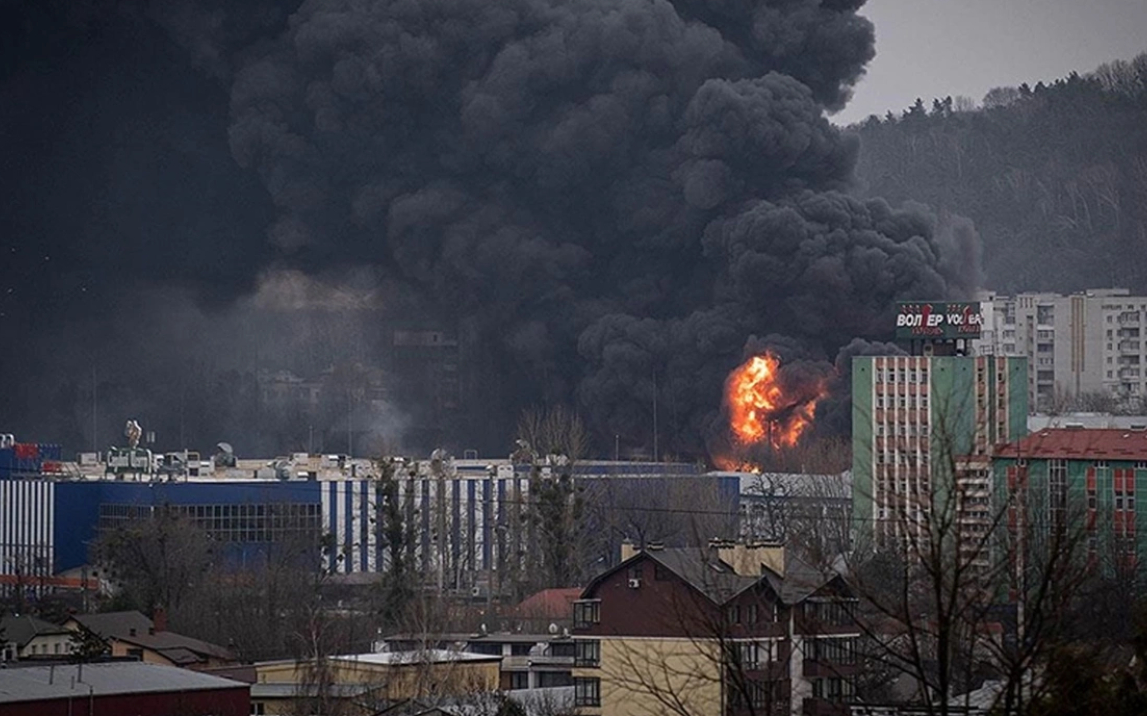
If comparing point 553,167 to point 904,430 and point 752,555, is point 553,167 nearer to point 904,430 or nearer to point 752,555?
point 904,430

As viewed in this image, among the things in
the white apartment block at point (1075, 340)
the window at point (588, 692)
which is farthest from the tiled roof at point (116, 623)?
the white apartment block at point (1075, 340)

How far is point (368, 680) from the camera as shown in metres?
38.6

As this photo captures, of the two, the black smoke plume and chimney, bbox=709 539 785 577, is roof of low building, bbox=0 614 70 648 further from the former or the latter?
the black smoke plume

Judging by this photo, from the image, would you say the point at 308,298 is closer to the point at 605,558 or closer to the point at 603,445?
the point at 603,445

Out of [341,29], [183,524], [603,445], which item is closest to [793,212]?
[603,445]

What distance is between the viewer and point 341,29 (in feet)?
303

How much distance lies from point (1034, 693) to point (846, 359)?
211ft

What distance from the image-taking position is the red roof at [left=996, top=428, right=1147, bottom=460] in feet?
187

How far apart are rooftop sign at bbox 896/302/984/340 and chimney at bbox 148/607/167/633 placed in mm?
24969

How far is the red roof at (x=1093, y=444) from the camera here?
57125mm

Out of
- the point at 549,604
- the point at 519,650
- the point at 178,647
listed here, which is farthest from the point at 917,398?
the point at 178,647

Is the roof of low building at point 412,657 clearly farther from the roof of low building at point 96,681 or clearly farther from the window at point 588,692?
the roof of low building at point 96,681

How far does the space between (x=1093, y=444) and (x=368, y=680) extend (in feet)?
80.8

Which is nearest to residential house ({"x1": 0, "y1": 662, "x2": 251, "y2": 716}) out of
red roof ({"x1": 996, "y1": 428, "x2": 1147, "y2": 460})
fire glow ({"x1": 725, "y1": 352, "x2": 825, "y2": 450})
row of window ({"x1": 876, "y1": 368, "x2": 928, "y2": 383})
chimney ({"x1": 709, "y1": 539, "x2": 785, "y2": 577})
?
chimney ({"x1": 709, "y1": 539, "x2": 785, "y2": 577})
